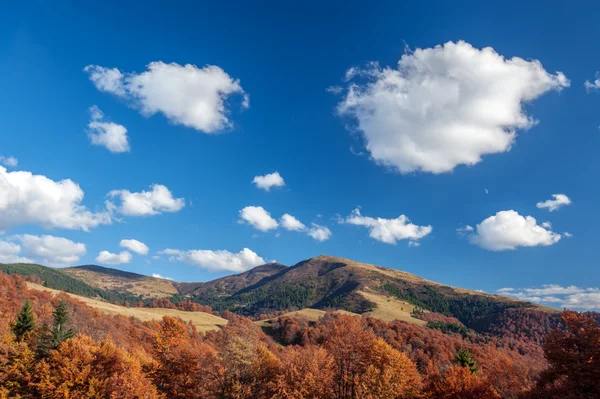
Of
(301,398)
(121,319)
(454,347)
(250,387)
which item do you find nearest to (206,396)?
(250,387)

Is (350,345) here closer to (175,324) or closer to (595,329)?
(595,329)

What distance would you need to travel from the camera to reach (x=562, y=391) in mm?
47594

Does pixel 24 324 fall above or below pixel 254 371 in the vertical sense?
below

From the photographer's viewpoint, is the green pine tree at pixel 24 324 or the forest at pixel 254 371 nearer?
the forest at pixel 254 371

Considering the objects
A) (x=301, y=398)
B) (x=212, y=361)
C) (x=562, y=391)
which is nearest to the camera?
(x=562, y=391)

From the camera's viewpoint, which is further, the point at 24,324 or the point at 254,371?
the point at 24,324

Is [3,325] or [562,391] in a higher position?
[562,391]

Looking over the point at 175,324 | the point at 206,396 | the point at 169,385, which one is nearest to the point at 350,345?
the point at 206,396

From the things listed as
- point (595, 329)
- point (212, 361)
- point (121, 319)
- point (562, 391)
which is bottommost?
point (121, 319)

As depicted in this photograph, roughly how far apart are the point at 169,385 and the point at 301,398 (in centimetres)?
3134

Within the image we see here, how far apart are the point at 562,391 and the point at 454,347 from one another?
16428 centimetres

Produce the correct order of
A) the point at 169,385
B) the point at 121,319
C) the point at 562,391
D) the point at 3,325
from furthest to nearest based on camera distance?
the point at 121,319, the point at 3,325, the point at 169,385, the point at 562,391

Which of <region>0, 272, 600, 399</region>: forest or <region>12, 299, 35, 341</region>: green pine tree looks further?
<region>12, 299, 35, 341</region>: green pine tree

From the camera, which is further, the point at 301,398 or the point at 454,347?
the point at 454,347
